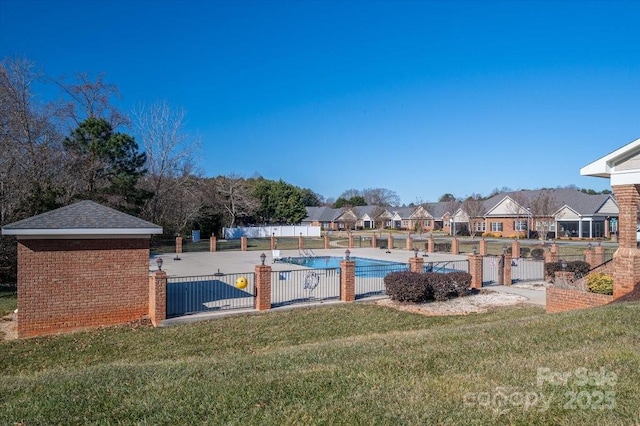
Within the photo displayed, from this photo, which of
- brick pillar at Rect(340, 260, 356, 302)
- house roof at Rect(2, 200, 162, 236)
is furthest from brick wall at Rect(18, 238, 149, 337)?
brick pillar at Rect(340, 260, 356, 302)

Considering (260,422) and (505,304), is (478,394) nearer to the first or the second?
(260,422)

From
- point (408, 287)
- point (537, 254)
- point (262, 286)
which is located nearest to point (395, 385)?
point (262, 286)

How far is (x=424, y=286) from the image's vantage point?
1401cm

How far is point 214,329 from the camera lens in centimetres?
1095

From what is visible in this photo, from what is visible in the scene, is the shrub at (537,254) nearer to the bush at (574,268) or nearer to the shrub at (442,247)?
the shrub at (442,247)

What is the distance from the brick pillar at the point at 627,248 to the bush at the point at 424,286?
4799 mm

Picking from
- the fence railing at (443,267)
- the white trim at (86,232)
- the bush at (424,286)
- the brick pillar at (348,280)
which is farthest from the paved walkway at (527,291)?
the white trim at (86,232)

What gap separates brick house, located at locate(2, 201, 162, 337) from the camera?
10.7 metres

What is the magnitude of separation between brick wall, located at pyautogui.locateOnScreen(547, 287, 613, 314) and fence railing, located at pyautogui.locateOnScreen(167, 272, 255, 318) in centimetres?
852

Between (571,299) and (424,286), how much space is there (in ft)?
13.3

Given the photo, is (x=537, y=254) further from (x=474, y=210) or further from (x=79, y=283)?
(x=474, y=210)

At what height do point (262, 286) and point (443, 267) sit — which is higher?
point (262, 286)

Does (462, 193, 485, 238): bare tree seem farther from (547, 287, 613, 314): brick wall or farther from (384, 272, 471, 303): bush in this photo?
(547, 287, 613, 314): brick wall

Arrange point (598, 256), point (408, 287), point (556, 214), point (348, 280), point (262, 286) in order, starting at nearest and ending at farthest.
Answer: point (262, 286) → point (408, 287) → point (348, 280) → point (598, 256) → point (556, 214)
